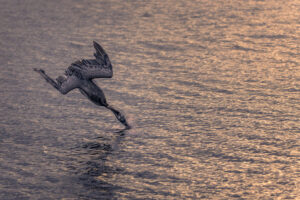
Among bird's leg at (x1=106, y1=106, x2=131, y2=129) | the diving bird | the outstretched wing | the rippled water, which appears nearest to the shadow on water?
the rippled water

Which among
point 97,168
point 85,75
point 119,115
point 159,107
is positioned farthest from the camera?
point 159,107

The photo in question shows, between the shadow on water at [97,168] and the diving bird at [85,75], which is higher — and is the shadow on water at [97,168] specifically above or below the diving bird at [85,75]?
below

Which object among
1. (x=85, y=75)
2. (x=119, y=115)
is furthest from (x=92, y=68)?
(x=119, y=115)

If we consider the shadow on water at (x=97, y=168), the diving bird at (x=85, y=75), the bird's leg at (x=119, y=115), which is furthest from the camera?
the bird's leg at (x=119, y=115)

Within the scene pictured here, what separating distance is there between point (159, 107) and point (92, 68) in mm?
3668

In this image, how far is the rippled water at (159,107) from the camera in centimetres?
1697

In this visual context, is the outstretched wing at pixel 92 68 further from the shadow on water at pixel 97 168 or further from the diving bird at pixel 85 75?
the shadow on water at pixel 97 168

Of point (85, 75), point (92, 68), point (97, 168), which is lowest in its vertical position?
point (97, 168)

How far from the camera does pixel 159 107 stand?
2227 centimetres

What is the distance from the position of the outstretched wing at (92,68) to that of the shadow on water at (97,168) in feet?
6.83

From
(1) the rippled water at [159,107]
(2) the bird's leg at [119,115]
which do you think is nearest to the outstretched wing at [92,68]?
(2) the bird's leg at [119,115]

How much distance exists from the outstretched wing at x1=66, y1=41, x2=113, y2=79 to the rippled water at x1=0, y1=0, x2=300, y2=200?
2022 mm

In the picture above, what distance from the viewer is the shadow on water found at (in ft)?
53.6

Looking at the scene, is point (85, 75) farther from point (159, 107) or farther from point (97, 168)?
point (159, 107)
